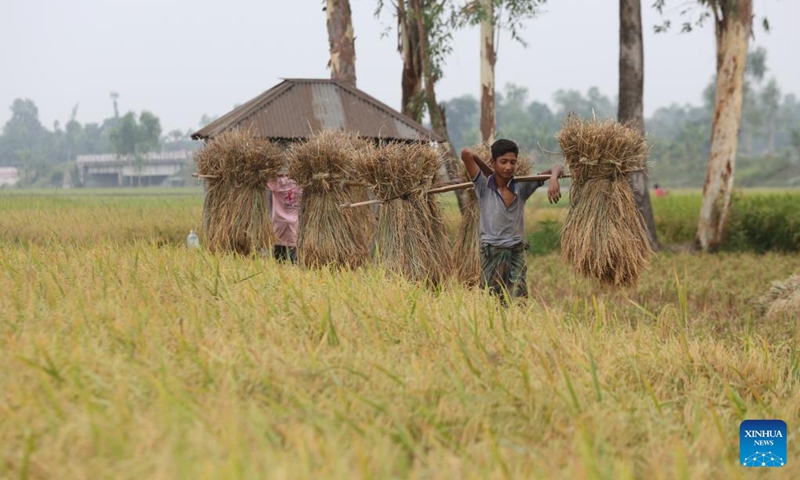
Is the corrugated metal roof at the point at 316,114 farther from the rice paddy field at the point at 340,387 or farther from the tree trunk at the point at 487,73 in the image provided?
the rice paddy field at the point at 340,387

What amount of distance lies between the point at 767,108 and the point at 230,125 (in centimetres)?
7926

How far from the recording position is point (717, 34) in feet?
47.7

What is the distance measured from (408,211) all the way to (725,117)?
959 cm

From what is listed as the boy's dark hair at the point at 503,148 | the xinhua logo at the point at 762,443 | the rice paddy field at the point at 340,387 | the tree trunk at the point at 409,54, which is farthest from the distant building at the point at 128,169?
the xinhua logo at the point at 762,443

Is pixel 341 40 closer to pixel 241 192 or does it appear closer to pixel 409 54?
pixel 409 54

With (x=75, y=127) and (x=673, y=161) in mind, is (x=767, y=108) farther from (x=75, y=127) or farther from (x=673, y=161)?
(x=75, y=127)

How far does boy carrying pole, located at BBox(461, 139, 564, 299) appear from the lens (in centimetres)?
603

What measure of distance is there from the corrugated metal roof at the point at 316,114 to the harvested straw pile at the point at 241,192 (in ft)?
9.16

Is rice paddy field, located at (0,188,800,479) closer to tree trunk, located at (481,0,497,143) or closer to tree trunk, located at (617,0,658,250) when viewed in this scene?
tree trunk, located at (617,0,658,250)

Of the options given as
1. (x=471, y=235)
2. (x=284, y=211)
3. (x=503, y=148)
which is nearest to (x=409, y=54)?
(x=284, y=211)

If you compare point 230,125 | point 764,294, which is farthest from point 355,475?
point 230,125

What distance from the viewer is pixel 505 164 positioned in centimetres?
593

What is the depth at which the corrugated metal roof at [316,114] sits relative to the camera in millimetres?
11219

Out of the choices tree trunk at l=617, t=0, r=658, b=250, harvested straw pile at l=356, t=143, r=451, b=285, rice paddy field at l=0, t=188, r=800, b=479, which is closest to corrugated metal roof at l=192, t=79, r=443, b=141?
tree trunk at l=617, t=0, r=658, b=250
